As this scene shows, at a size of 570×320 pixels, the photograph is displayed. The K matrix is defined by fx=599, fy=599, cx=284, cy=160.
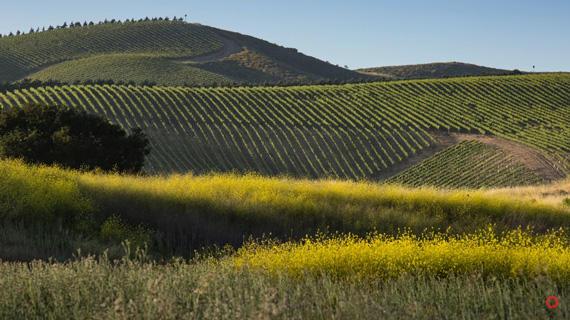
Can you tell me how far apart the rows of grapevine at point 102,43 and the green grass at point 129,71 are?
319 inches

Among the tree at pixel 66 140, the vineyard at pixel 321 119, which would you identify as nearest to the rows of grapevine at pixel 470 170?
the vineyard at pixel 321 119

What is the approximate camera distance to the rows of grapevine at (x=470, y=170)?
44531 mm

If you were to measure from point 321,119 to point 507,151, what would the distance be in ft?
63.2

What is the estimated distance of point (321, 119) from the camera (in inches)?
2462

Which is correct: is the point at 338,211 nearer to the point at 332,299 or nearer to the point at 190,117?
the point at 332,299

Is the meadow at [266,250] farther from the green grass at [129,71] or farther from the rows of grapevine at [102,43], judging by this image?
the rows of grapevine at [102,43]

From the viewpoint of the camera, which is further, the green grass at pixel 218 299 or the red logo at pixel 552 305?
the red logo at pixel 552 305

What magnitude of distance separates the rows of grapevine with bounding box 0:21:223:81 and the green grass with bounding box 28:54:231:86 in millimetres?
8100

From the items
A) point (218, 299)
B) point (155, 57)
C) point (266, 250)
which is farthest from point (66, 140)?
point (155, 57)

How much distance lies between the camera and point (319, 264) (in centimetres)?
860

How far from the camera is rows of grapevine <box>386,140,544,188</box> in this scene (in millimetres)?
44531

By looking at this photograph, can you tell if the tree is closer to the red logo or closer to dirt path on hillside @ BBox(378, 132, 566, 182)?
the red logo

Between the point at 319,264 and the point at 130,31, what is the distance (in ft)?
528

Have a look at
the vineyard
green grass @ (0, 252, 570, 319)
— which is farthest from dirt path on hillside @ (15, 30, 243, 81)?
green grass @ (0, 252, 570, 319)
